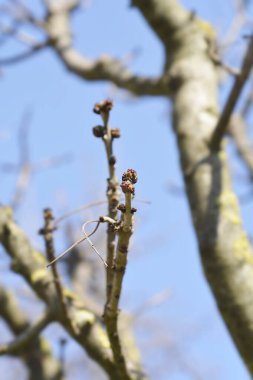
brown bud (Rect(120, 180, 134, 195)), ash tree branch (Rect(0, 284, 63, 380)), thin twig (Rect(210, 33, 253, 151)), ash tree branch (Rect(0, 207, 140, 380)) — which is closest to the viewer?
brown bud (Rect(120, 180, 134, 195))

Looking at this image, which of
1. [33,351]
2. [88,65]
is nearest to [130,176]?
[33,351]

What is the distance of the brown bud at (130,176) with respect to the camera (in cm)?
73

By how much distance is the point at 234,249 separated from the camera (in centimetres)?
161

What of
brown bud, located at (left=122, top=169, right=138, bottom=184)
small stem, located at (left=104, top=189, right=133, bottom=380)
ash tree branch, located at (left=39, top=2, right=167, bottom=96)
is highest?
ash tree branch, located at (left=39, top=2, right=167, bottom=96)

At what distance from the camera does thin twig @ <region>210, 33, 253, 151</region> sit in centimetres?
174

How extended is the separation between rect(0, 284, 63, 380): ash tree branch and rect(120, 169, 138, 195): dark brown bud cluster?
5.01 feet

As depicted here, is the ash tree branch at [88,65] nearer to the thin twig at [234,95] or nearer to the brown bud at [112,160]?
the thin twig at [234,95]

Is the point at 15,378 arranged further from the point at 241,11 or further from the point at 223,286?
the point at 223,286

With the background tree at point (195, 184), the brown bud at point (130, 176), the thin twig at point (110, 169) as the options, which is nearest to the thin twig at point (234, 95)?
the background tree at point (195, 184)

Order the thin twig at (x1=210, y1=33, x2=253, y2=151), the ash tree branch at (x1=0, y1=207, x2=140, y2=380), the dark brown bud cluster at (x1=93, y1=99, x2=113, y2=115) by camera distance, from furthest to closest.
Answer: the thin twig at (x1=210, y1=33, x2=253, y2=151) < the ash tree branch at (x1=0, y1=207, x2=140, y2=380) < the dark brown bud cluster at (x1=93, y1=99, x2=113, y2=115)

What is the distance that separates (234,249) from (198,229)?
0.13 meters

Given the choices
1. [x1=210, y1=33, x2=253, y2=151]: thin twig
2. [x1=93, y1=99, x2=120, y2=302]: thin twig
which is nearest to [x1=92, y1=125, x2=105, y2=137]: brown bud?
[x1=93, y1=99, x2=120, y2=302]: thin twig

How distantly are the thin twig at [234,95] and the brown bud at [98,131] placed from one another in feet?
2.73

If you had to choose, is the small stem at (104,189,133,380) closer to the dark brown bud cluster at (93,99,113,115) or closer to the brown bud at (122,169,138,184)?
the brown bud at (122,169,138,184)
